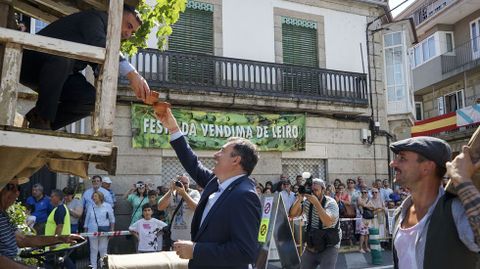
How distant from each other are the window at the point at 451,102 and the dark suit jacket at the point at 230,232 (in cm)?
2615

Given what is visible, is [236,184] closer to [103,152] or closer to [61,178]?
[103,152]

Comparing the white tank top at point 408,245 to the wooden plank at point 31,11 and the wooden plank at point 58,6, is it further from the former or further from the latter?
the wooden plank at point 31,11

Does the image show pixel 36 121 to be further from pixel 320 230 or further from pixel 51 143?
pixel 320 230

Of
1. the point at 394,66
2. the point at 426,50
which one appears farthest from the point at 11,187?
the point at 426,50

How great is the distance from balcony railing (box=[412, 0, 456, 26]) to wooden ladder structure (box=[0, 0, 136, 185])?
1077 inches

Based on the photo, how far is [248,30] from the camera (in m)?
15.2

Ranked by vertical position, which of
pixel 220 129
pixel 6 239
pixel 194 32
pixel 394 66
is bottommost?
pixel 6 239

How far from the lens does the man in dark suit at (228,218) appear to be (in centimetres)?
270

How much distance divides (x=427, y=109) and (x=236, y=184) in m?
28.5

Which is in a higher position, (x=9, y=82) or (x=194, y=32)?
(x=194, y=32)

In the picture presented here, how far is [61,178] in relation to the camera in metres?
12.1

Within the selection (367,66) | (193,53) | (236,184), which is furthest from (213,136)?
(236,184)

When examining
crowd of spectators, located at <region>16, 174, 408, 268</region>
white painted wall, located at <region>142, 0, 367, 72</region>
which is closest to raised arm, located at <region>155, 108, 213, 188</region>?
crowd of spectators, located at <region>16, 174, 408, 268</region>

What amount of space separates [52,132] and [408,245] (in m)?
2.00
